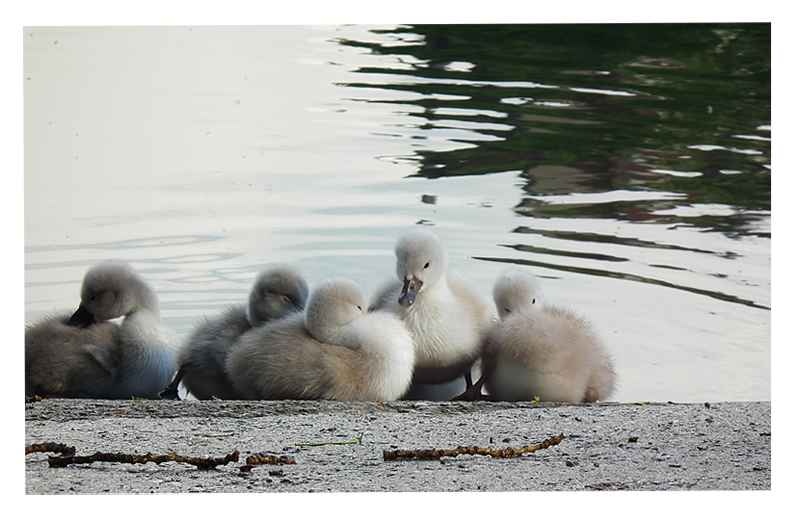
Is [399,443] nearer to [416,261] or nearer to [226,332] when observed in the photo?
[416,261]

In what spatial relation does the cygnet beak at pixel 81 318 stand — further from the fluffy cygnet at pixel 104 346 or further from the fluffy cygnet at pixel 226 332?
the fluffy cygnet at pixel 226 332

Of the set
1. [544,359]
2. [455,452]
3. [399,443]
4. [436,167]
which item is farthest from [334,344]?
[436,167]

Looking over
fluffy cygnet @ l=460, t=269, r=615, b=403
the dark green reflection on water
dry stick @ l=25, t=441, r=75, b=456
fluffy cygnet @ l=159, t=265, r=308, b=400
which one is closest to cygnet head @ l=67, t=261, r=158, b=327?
fluffy cygnet @ l=159, t=265, r=308, b=400

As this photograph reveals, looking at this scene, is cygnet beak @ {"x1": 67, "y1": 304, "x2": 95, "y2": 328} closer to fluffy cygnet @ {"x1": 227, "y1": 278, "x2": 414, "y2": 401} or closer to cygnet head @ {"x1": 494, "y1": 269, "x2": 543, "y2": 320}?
fluffy cygnet @ {"x1": 227, "y1": 278, "x2": 414, "y2": 401}

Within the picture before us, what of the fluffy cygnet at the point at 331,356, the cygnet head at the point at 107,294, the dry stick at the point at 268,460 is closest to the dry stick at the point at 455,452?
the dry stick at the point at 268,460

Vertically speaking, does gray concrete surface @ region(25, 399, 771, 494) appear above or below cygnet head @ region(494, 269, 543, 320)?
below

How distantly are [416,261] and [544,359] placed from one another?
525mm

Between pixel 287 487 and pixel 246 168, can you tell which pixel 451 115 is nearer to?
pixel 246 168

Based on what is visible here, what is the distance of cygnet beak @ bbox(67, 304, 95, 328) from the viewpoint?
349cm

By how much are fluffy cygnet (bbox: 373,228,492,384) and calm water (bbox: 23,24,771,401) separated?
357mm

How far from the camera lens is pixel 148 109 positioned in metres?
3.59

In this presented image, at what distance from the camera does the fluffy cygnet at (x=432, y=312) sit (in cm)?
332

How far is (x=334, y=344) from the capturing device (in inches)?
127

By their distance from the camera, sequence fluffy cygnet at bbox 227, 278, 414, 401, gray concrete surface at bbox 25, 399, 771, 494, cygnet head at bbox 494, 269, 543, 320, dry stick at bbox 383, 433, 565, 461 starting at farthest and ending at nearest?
cygnet head at bbox 494, 269, 543, 320
fluffy cygnet at bbox 227, 278, 414, 401
dry stick at bbox 383, 433, 565, 461
gray concrete surface at bbox 25, 399, 771, 494
